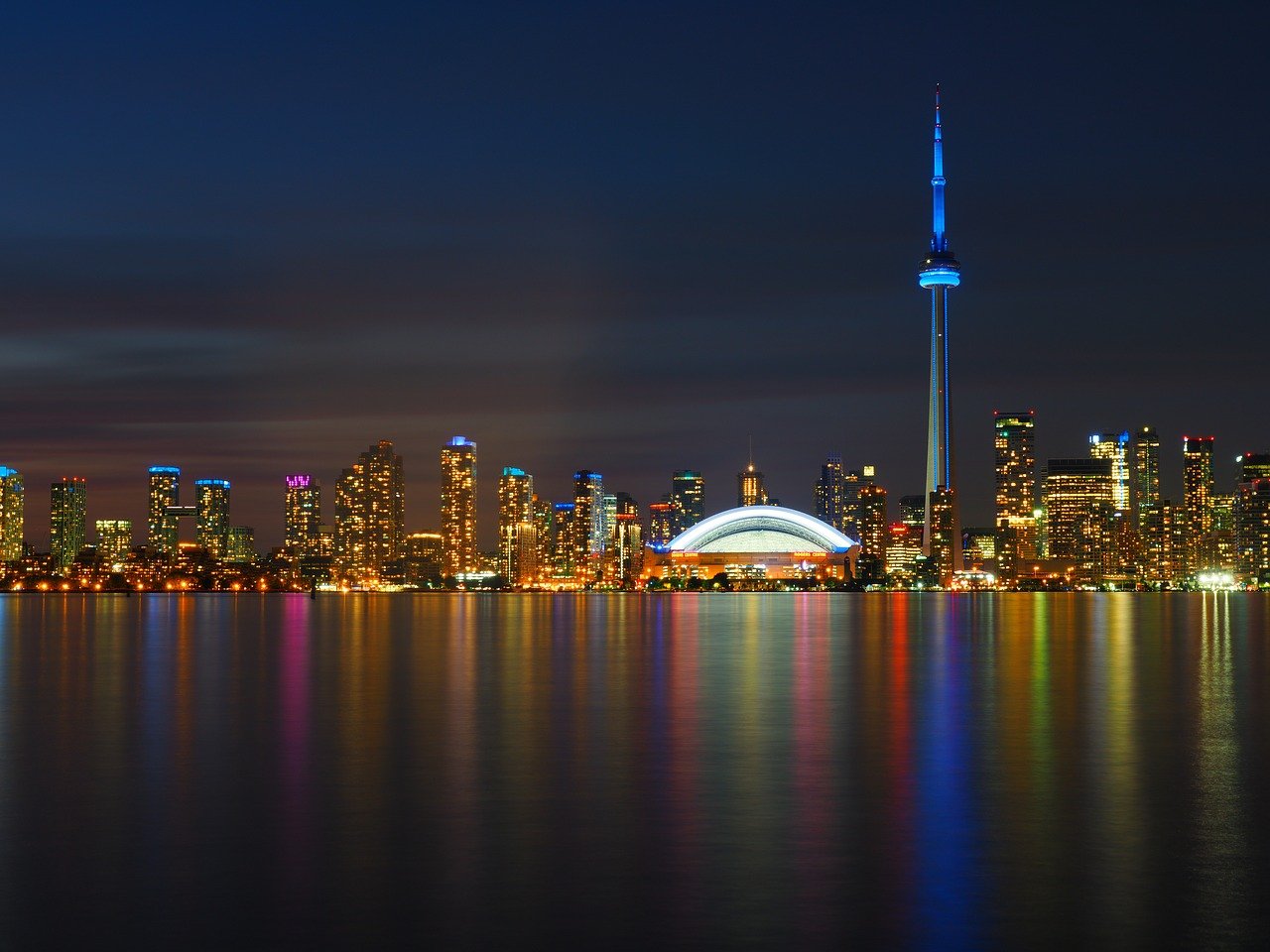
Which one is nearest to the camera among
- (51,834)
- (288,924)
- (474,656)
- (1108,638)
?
(288,924)

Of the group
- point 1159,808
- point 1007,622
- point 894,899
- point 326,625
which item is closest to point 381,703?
point 1159,808

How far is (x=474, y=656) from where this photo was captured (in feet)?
226

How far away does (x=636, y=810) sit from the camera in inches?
966

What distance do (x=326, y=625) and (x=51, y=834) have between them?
299 feet

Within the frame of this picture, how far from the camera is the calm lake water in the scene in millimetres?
16953

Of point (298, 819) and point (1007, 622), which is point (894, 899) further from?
point (1007, 622)

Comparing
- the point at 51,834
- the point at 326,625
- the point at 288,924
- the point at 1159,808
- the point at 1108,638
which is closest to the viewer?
the point at 288,924

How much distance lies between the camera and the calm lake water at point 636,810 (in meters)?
17.0

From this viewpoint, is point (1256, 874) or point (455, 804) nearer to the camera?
point (1256, 874)

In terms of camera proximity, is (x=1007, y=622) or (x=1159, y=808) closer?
(x=1159, y=808)

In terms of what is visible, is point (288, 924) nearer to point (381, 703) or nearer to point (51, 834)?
point (51, 834)

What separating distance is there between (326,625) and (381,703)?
7017 centimetres

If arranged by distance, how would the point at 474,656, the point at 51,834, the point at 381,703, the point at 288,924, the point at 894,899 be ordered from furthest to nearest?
the point at 474,656
the point at 381,703
the point at 51,834
the point at 894,899
the point at 288,924

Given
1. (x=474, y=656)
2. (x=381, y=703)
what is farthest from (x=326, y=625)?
(x=381, y=703)
